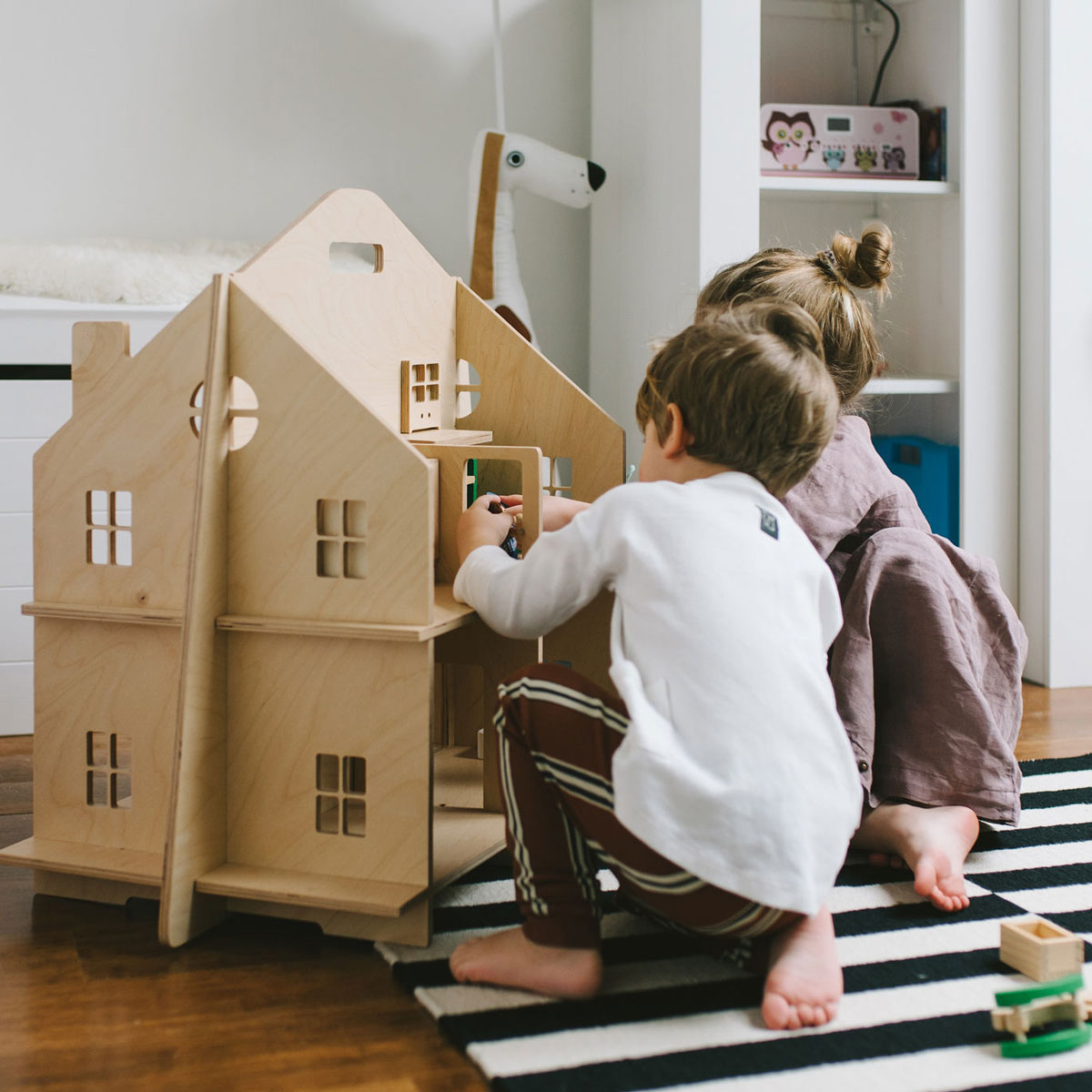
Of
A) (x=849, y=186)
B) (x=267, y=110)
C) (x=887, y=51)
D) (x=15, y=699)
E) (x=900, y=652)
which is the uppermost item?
(x=887, y=51)

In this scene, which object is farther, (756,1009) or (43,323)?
(43,323)

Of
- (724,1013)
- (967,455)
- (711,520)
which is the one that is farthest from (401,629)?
(967,455)

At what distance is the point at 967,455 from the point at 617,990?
4.09 ft

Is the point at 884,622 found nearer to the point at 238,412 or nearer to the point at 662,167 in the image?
the point at 238,412

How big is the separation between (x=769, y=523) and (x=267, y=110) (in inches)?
57.1

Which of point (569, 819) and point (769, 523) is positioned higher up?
point (769, 523)

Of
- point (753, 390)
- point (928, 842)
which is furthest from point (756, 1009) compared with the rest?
point (753, 390)

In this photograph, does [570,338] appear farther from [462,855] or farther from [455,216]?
[462,855]

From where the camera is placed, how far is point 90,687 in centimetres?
111

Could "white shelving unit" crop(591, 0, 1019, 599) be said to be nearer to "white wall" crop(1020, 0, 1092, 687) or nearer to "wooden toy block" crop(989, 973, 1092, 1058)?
"white wall" crop(1020, 0, 1092, 687)

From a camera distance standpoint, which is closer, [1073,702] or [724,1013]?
[724,1013]

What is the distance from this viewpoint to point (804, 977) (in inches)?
35.4

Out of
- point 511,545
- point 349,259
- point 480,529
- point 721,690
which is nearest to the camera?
point 721,690

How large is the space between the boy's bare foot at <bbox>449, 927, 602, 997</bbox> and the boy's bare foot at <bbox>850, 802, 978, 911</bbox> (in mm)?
343
